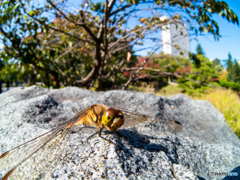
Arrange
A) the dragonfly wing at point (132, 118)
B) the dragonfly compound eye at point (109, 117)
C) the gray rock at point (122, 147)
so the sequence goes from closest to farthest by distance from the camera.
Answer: the gray rock at point (122, 147), the dragonfly compound eye at point (109, 117), the dragonfly wing at point (132, 118)

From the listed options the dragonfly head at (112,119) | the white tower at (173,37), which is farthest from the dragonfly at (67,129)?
the white tower at (173,37)

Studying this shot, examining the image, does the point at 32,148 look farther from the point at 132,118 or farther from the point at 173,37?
the point at 173,37

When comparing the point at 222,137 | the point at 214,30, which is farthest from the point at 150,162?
the point at 214,30

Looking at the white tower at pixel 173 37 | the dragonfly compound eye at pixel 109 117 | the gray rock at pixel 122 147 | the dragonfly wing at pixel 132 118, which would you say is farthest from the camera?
the white tower at pixel 173 37

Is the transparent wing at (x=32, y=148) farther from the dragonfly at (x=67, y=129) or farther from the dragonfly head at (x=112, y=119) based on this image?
the dragonfly head at (x=112, y=119)

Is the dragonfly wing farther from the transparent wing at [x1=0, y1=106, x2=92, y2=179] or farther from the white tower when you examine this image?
the white tower

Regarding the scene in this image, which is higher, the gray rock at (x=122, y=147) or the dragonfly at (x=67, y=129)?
the dragonfly at (x=67, y=129)

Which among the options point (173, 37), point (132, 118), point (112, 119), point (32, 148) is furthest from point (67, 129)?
point (173, 37)

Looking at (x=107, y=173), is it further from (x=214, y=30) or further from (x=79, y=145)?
(x=214, y=30)
